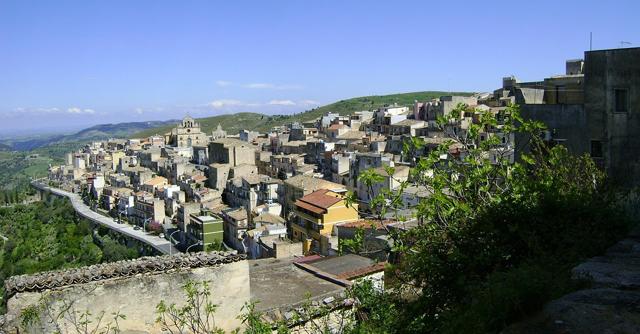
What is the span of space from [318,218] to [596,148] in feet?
81.0

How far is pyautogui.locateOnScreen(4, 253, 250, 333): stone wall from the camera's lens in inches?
286

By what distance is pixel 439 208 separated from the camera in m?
8.37

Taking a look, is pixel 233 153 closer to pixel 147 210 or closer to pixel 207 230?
pixel 147 210

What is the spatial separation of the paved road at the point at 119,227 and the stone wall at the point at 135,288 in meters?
31.5

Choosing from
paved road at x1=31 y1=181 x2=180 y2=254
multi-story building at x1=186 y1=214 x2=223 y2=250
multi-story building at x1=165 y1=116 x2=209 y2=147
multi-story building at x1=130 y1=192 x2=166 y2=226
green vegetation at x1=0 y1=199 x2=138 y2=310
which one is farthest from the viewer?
multi-story building at x1=165 y1=116 x2=209 y2=147

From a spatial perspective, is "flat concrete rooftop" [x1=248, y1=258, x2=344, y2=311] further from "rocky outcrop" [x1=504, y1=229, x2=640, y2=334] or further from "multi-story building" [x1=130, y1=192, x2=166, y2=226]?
"multi-story building" [x1=130, y1=192, x2=166, y2=226]

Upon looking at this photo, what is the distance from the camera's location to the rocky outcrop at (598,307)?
3982 mm

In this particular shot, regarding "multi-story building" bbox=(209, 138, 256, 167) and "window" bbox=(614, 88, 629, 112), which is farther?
"multi-story building" bbox=(209, 138, 256, 167)

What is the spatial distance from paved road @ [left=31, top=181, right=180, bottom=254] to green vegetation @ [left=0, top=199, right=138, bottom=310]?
1007 mm

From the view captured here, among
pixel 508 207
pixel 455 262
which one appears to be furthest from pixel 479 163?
pixel 455 262

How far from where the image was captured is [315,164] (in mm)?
59281

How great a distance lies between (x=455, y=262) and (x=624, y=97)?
6158 mm

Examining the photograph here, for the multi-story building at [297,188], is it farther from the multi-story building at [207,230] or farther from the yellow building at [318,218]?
the yellow building at [318,218]

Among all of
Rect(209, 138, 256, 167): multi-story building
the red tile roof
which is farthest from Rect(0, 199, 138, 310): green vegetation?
the red tile roof
